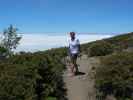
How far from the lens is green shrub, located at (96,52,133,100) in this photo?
11805 millimetres

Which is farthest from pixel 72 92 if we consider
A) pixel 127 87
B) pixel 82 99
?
pixel 127 87

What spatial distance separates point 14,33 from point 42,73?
21.5 metres

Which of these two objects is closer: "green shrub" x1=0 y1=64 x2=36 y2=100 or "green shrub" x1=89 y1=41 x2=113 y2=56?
"green shrub" x1=0 y1=64 x2=36 y2=100

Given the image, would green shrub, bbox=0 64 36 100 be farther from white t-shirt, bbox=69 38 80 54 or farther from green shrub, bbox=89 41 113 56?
green shrub, bbox=89 41 113 56

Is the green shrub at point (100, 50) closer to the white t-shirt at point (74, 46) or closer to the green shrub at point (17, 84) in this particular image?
the white t-shirt at point (74, 46)

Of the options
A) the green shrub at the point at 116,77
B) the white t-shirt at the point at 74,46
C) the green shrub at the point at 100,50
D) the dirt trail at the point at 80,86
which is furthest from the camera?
the green shrub at the point at 100,50

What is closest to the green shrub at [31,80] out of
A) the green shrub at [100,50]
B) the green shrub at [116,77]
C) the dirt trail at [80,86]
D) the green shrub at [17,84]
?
the green shrub at [17,84]

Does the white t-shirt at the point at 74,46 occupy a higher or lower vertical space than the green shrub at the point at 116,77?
higher

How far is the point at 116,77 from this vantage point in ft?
39.5

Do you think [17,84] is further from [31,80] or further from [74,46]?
[74,46]

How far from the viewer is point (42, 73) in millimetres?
12453

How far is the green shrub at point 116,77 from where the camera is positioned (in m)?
11.8

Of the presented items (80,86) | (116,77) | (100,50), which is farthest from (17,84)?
(100,50)

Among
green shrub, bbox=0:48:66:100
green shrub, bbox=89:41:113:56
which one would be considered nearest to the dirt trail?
green shrub, bbox=0:48:66:100
